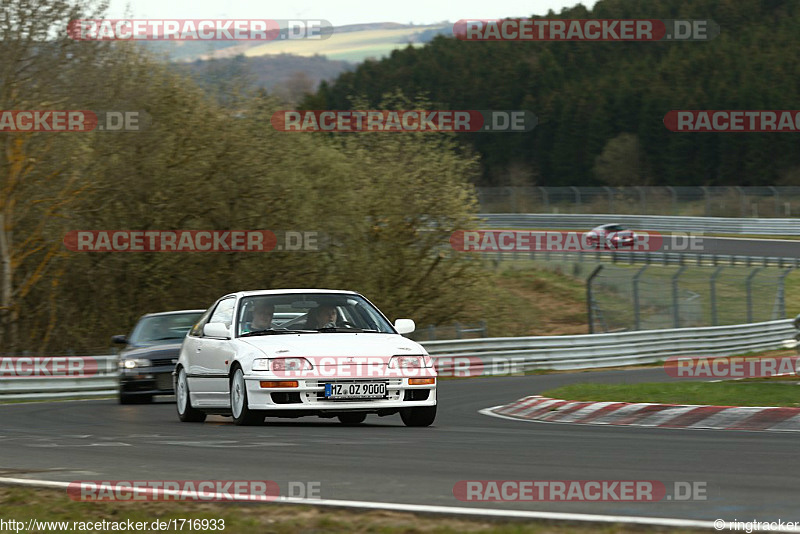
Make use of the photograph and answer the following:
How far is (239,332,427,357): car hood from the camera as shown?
11.7m

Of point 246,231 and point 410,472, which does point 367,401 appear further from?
point 246,231

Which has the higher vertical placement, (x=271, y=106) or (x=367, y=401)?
(x=271, y=106)

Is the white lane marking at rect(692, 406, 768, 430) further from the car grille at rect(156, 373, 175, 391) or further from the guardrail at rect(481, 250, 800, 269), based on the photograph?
the guardrail at rect(481, 250, 800, 269)

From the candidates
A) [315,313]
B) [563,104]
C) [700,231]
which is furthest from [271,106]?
[563,104]

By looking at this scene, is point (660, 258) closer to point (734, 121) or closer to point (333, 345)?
point (333, 345)

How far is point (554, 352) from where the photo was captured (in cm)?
2767

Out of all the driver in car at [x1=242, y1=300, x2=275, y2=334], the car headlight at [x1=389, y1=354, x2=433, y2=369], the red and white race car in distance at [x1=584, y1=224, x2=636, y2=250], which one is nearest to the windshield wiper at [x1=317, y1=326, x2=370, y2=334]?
the driver in car at [x1=242, y1=300, x2=275, y2=334]

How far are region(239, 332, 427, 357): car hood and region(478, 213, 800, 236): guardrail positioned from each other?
150 ft

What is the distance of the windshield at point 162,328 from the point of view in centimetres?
1928

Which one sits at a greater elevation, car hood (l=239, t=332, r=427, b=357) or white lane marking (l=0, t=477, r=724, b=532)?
car hood (l=239, t=332, r=427, b=357)

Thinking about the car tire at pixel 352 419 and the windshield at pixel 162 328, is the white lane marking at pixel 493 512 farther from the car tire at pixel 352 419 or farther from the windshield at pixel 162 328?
the windshield at pixel 162 328

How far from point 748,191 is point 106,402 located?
4951 cm

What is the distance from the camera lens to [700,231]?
64.1 m

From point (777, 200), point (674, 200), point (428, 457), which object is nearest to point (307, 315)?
point (428, 457)
